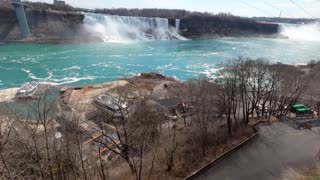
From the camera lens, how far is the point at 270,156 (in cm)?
2117

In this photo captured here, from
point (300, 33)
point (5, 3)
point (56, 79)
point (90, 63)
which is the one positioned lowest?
point (300, 33)

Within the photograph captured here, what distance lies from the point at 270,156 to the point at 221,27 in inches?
5165

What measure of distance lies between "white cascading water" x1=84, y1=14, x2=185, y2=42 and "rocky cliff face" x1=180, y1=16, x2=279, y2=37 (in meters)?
12.4

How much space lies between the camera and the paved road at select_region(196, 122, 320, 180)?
19.0 meters

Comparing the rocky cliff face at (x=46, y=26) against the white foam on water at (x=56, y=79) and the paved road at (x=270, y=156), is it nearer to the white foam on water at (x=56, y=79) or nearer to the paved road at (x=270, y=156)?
the white foam on water at (x=56, y=79)

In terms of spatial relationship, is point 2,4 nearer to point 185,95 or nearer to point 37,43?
point 37,43

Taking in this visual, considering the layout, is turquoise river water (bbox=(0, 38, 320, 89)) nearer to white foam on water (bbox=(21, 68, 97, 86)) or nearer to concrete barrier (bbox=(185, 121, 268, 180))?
white foam on water (bbox=(21, 68, 97, 86))

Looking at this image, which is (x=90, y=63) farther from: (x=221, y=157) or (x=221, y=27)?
(x=221, y=27)

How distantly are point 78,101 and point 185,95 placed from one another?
1376 cm

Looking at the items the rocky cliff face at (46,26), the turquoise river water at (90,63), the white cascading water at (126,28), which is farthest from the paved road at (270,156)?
the white cascading water at (126,28)

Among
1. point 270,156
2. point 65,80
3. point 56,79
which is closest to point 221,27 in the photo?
point 65,80

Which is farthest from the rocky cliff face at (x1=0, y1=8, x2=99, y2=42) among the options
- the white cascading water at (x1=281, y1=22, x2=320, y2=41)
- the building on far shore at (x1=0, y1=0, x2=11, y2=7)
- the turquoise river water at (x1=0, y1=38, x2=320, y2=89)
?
the white cascading water at (x1=281, y1=22, x2=320, y2=41)

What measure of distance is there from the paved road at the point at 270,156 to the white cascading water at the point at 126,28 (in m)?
89.0

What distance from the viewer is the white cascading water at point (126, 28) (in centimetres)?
10806
